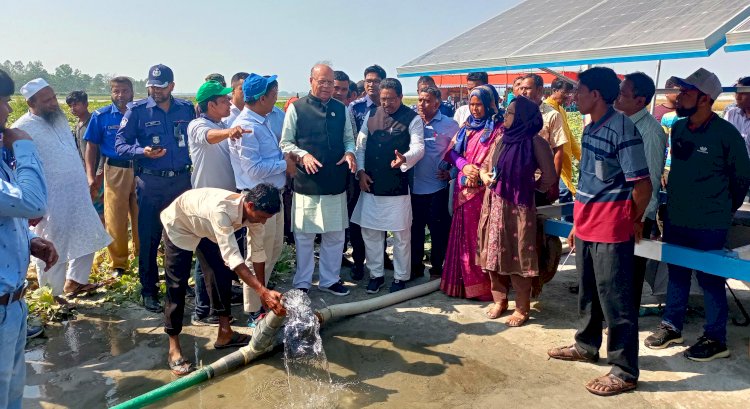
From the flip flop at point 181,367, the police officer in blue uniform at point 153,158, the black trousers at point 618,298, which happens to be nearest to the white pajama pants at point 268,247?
the flip flop at point 181,367

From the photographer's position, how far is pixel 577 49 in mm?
4238

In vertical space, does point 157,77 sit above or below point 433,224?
above

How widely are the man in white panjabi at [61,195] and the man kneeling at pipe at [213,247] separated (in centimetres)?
146

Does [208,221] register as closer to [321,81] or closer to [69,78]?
[321,81]

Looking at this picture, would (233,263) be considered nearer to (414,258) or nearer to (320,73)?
(320,73)

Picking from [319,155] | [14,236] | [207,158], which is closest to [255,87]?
[207,158]

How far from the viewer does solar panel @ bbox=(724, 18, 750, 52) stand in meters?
3.12

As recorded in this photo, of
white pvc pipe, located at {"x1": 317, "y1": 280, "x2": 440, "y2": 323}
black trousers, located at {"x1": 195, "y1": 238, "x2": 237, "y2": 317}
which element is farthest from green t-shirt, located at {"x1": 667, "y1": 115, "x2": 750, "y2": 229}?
black trousers, located at {"x1": 195, "y1": 238, "x2": 237, "y2": 317}

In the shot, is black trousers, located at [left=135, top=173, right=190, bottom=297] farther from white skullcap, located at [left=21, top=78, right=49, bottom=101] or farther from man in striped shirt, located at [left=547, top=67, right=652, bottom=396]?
man in striped shirt, located at [left=547, top=67, right=652, bottom=396]

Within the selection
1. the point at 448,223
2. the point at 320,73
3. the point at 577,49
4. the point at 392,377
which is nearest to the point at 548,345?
the point at 392,377

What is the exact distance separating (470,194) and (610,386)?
200cm

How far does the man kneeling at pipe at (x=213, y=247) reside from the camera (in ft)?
11.1

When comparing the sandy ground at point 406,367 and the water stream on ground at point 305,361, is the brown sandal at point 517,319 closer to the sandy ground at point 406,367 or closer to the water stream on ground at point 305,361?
the sandy ground at point 406,367

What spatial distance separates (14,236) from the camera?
2.36 meters
